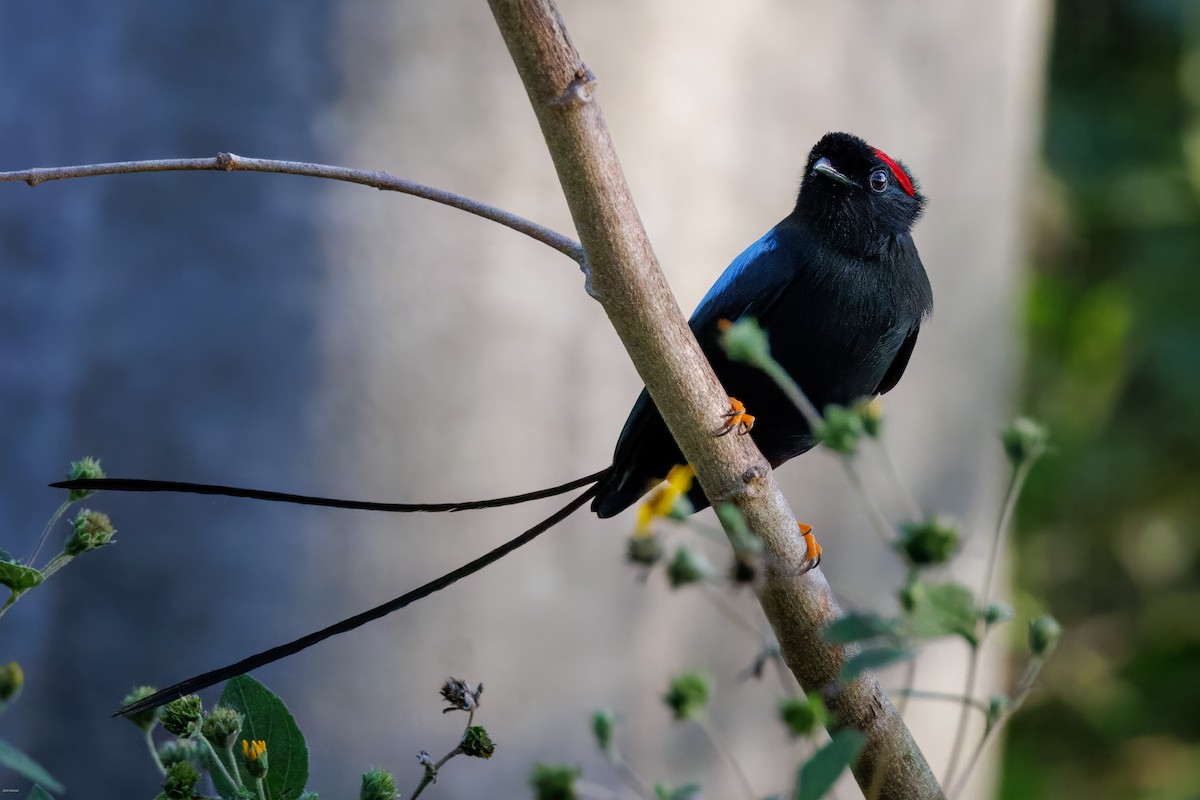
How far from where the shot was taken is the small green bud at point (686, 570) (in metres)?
0.62

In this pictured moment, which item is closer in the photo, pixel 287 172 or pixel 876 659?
pixel 876 659

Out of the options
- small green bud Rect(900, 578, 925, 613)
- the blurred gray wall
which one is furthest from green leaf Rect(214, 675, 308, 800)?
the blurred gray wall

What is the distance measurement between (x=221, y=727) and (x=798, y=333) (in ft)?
3.57

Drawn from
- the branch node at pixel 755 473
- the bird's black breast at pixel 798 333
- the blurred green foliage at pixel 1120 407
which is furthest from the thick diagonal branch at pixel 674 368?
the blurred green foliage at pixel 1120 407

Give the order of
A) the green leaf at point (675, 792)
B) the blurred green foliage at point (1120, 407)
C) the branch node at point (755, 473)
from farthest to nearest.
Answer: the blurred green foliage at point (1120, 407) < the branch node at point (755, 473) < the green leaf at point (675, 792)

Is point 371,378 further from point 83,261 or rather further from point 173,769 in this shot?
point 173,769

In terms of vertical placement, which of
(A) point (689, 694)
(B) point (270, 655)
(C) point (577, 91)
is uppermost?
(C) point (577, 91)

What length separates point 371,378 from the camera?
255 cm

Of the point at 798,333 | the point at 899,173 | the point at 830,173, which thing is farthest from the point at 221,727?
the point at 899,173

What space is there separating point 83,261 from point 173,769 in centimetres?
197

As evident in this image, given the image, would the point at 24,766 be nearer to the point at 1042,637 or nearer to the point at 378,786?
the point at 378,786

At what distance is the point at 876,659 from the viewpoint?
1.97 feet

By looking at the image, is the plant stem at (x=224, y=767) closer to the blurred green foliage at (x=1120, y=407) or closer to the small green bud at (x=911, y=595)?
the small green bud at (x=911, y=595)

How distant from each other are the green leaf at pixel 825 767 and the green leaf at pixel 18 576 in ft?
1.57
